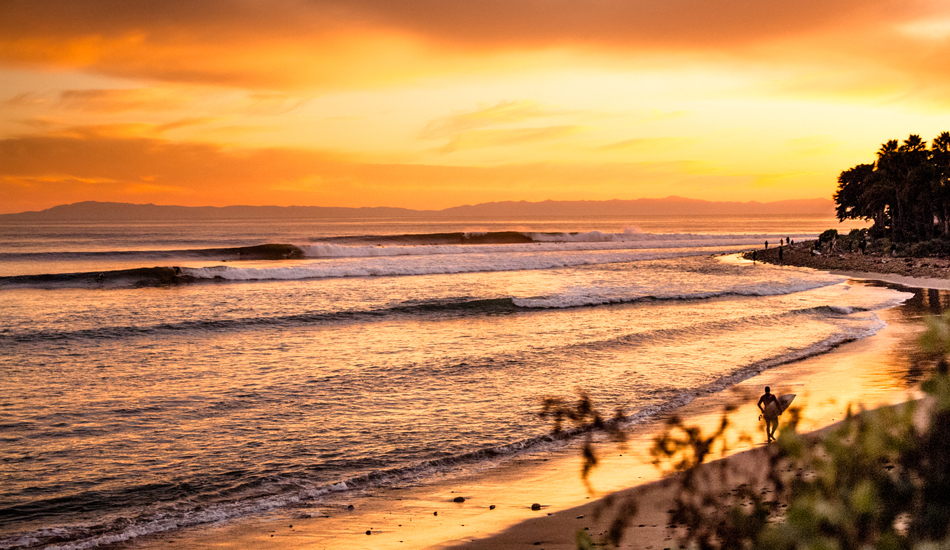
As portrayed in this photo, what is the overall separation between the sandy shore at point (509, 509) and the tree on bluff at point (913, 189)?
5284cm

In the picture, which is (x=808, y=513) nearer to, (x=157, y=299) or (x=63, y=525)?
(x=63, y=525)

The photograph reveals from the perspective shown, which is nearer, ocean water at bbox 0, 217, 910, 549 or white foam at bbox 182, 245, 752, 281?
ocean water at bbox 0, 217, 910, 549

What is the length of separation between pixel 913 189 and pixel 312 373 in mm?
58026

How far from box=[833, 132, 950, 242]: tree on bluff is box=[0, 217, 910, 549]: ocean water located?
24007 mm

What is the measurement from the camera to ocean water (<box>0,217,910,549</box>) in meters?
9.23

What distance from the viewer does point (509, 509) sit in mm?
8219

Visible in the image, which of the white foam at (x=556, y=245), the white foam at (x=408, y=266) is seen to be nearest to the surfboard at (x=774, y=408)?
the white foam at (x=408, y=266)

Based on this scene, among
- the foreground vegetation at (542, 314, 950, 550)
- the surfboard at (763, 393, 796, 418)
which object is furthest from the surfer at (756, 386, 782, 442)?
the foreground vegetation at (542, 314, 950, 550)

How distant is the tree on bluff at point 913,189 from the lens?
55.8 meters

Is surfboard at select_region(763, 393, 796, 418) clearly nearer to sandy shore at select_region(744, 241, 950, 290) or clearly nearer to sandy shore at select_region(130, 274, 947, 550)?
sandy shore at select_region(130, 274, 947, 550)

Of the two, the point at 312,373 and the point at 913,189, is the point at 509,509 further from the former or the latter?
the point at 913,189

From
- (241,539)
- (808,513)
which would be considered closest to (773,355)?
(241,539)

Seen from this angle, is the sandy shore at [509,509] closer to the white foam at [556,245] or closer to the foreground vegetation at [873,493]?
the foreground vegetation at [873,493]

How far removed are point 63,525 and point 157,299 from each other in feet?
88.3
